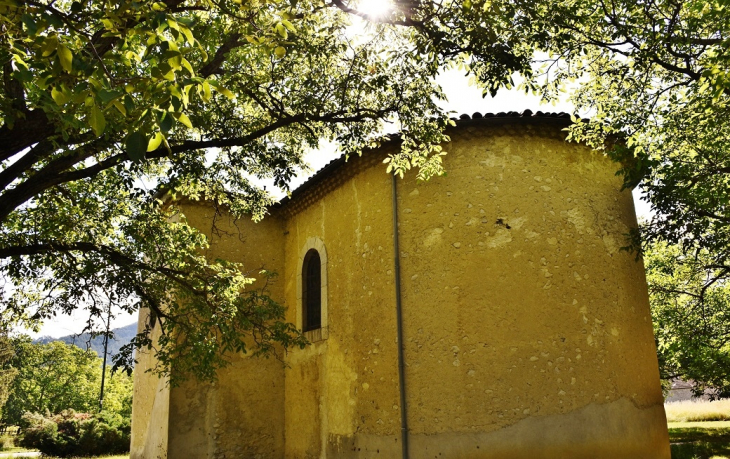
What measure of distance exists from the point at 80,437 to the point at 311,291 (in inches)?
572

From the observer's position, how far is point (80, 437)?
21078mm

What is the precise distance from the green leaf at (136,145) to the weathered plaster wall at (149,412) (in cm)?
995

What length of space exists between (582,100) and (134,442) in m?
13.3

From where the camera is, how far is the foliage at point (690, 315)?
1456 cm

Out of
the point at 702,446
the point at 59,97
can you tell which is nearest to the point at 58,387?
the point at 702,446

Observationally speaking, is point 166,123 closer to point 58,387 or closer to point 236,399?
point 236,399

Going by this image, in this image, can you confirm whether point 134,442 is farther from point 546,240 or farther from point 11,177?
point 546,240

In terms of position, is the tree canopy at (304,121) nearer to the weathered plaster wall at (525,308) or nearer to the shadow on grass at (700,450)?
the weathered plaster wall at (525,308)

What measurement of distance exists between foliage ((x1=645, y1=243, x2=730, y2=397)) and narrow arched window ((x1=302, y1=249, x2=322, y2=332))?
8.77m

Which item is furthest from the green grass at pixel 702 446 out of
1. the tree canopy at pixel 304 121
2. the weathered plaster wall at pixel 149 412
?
the weathered plaster wall at pixel 149 412

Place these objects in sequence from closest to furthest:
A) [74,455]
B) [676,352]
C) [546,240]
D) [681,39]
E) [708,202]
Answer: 1. [681,39]
2. [708,202]
3. [546,240]
4. [676,352]
5. [74,455]

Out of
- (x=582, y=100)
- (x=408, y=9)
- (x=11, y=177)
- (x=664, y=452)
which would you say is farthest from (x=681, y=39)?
(x=11, y=177)

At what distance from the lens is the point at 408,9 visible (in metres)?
6.26

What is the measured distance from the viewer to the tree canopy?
6.14 metres
